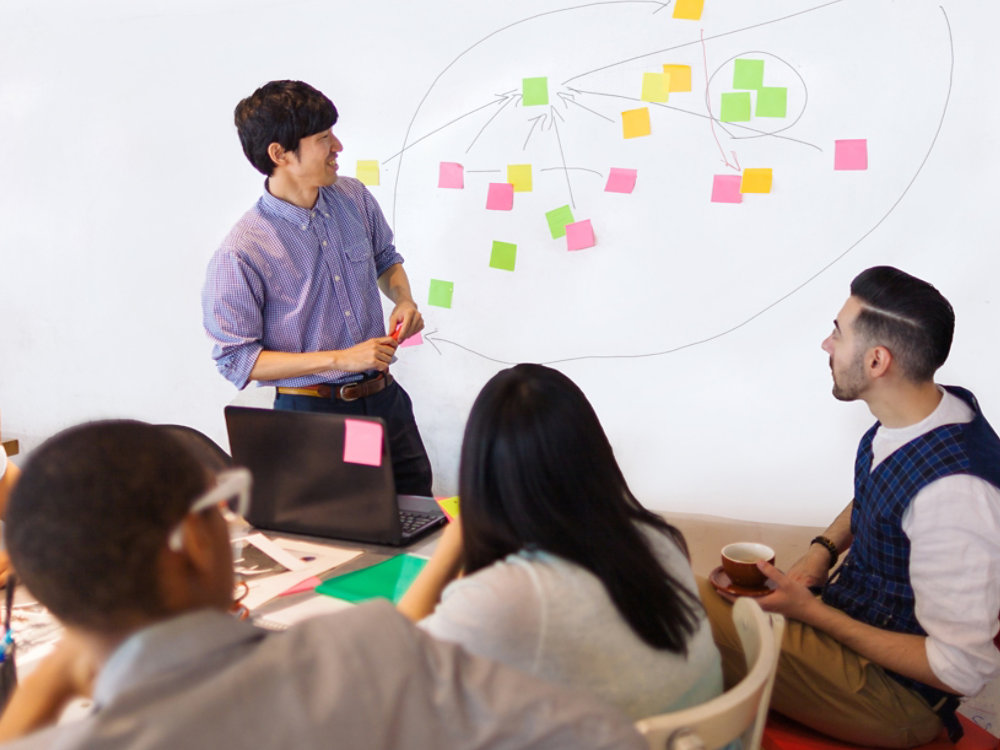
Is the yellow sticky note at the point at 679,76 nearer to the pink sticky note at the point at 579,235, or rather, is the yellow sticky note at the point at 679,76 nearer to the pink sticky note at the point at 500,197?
the pink sticky note at the point at 579,235

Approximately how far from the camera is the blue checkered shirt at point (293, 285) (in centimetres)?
202

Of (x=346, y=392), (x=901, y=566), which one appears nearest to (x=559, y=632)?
(x=901, y=566)

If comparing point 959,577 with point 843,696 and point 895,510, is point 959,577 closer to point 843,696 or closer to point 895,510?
point 895,510

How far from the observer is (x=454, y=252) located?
2590 millimetres

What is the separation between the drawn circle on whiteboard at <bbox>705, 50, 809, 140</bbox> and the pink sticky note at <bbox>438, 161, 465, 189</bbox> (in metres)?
0.73

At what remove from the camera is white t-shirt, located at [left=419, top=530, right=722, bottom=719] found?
3.02ft

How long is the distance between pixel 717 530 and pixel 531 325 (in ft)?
2.54

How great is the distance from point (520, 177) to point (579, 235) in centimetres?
24

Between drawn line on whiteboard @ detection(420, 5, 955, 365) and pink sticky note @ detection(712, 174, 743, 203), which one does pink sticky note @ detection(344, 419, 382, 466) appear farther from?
pink sticky note @ detection(712, 174, 743, 203)

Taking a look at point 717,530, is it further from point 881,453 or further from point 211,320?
point 211,320

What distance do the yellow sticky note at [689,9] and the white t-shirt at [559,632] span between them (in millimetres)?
1684

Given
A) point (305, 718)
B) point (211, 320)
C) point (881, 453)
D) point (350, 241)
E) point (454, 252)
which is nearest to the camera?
point (305, 718)

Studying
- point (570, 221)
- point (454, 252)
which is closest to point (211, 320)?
point (454, 252)

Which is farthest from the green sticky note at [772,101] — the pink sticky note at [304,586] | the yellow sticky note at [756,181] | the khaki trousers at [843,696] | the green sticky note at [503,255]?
the pink sticky note at [304,586]
